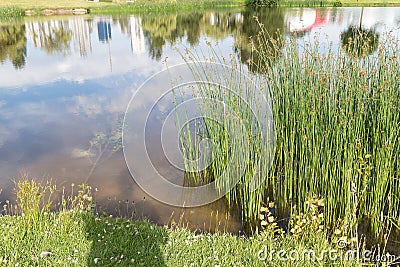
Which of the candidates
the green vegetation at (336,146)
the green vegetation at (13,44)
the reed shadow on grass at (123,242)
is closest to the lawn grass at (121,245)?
the reed shadow on grass at (123,242)

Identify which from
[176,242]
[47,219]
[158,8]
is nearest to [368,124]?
[176,242]

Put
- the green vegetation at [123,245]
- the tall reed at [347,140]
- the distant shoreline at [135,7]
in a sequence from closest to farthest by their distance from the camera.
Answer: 1. the green vegetation at [123,245]
2. the tall reed at [347,140]
3. the distant shoreline at [135,7]

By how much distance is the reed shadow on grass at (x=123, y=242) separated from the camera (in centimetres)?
268

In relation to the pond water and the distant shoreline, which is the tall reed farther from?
the distant shoreline

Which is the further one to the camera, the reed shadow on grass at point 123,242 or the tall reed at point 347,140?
the tall reed at point 347,140

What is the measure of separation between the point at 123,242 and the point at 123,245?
0.03 meters

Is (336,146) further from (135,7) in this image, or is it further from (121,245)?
(135,7)

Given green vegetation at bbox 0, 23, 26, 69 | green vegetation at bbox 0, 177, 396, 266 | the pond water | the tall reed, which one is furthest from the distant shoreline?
the tall reed

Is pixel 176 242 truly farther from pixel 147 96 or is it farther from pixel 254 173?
pixel 147 96

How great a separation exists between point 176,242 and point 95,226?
70cm

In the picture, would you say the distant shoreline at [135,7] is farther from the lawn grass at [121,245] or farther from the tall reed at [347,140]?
the tall reed at [347,140]

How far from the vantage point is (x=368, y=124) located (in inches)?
135

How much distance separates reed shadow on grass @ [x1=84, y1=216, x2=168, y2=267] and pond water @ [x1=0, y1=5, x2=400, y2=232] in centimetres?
53

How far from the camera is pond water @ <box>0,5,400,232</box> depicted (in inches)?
160
